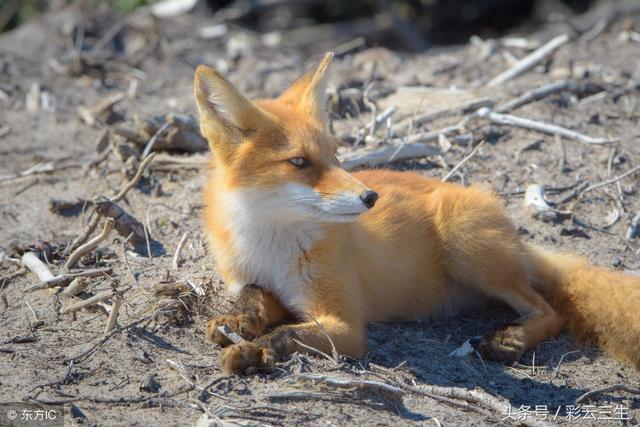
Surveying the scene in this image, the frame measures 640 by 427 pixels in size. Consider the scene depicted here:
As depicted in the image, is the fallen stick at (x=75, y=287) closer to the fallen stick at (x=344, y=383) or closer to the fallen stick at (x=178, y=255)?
the fallen stick at (x=178, y=255)

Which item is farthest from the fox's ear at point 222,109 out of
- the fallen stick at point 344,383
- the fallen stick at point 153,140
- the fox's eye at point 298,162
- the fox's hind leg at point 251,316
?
the fallen stick at point 153,140

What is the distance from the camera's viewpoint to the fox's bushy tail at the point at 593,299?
5.00m

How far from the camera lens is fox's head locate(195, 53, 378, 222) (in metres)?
4.28

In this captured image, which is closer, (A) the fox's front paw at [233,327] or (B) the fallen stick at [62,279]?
(A) the fox's front paw at [233,327]

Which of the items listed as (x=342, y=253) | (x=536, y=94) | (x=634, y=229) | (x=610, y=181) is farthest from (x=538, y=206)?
(x=342, y=253)

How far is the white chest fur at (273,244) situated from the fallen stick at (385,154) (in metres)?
1.90

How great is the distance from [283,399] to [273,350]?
13.2 inches

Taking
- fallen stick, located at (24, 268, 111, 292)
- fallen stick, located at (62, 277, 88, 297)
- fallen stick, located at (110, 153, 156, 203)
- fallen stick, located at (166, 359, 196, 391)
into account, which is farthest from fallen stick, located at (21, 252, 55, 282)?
fallen stick, located at (166, 359, 196, 391)

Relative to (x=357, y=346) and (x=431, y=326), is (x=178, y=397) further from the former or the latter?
(x=431, y=326)

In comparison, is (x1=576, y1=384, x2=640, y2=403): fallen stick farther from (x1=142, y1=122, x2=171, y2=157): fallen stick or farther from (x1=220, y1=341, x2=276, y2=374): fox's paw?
(x1=142, y1=122, x2=171, y2=157): fallen stick

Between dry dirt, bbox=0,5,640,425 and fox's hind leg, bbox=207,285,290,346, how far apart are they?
16cm

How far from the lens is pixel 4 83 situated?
916cm

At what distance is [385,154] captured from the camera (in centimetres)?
668

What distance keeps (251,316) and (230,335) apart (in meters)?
0.32
